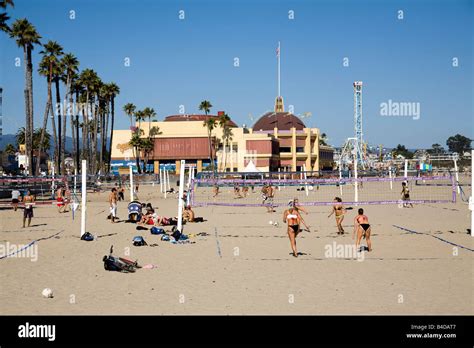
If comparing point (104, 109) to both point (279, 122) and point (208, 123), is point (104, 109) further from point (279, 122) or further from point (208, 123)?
point (279, 122)

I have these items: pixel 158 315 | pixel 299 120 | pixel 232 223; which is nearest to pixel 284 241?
pixel 232 223

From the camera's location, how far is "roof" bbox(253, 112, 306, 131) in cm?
12483

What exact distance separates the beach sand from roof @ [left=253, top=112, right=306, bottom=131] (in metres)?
105

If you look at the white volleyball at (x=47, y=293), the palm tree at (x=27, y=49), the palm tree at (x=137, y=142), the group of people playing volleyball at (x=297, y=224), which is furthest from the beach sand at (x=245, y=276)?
the palm tree at (x=137, y=142)

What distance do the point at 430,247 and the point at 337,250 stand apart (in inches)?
113

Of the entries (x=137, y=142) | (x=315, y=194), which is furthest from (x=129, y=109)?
(x=315, y=194)

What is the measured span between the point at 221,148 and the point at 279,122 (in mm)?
27005

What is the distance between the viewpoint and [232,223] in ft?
77.9

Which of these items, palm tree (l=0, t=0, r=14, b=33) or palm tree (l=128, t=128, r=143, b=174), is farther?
palm tree (l=128, t=128, r=143, b=174)

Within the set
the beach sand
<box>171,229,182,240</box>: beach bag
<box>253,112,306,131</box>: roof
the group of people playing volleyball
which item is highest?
<box>253,112,306,131</box>: roof

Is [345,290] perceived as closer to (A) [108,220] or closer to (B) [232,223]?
(B) [232,223]

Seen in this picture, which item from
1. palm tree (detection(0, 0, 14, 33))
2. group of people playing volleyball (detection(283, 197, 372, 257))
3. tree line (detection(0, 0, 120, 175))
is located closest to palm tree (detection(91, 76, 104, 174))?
tree line (detection(0, 0, 120, 175))

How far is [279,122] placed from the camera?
12669 centimetres

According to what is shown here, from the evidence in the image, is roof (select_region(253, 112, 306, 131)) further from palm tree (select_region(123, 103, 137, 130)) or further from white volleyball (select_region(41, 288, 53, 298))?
white volleyball (select_region(41, 288, 53, 298))
